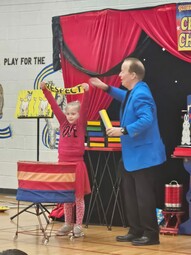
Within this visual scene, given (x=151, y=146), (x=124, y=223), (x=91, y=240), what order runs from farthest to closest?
(x=124, y=223) → (x=91, y=240) → (x=151, y=146)

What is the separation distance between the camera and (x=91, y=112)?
655cm

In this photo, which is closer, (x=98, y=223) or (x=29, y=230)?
(x=29, y=230)

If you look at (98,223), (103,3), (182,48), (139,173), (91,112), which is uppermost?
(103,3)

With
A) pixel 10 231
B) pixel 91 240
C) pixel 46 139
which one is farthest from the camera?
pixel 46 139

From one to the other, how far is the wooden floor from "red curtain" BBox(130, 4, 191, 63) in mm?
1861

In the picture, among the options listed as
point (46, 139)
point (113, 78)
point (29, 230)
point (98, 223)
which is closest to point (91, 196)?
point (98, 223)

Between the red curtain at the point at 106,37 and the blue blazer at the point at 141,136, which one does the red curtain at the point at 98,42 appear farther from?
the blue blazer at the point at 141,136

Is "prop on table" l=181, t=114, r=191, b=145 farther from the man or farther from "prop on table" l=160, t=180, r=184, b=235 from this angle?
the man

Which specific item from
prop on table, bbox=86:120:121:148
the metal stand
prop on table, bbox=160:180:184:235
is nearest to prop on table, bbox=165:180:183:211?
prop on table, bbox=160:180:184:235

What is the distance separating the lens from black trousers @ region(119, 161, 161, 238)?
4.98m

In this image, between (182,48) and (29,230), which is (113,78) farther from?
(29,230)

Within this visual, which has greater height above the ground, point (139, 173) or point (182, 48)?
point (182, 48)

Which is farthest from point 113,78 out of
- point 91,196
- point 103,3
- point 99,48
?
point 103,3

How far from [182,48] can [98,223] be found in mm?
2043
